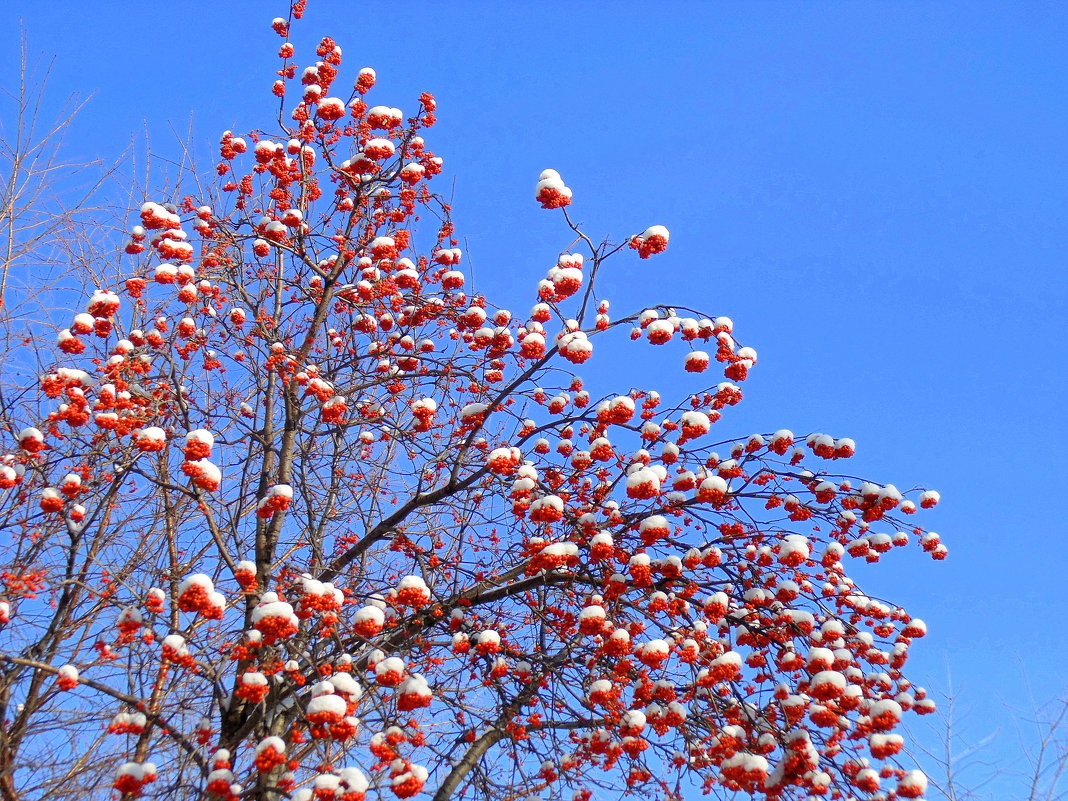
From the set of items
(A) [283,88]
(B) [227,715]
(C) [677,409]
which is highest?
(A) [283,88]

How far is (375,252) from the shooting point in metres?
6.53

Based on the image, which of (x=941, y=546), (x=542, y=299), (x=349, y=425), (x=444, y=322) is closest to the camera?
(x=542, y=299)

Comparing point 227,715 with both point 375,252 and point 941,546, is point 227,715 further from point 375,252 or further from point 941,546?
point 941,546

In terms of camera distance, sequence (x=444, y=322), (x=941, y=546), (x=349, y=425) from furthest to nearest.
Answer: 1. (x=444, y=322)
2. (x=349, y=425)
3. (x=941, y=546)

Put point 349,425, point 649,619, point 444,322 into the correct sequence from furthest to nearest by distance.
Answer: point 444,322, point 349,425, point 649,619

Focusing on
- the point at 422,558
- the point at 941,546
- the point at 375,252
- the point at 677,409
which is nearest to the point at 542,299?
the point at 677,409

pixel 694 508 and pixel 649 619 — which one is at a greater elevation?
pixel 694 508

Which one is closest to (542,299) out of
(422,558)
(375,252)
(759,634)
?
(375,252)

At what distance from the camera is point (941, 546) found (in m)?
6.28

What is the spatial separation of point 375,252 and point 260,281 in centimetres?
216

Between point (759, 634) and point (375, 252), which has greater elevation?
point (375, 252)

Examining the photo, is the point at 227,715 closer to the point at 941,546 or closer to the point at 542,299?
the point at 542,299

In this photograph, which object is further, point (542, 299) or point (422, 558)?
point (422, 558)

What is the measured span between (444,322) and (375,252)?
4.37ft
